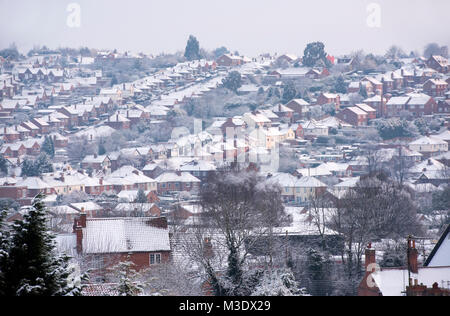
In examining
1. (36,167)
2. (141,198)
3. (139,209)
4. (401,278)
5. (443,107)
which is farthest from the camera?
(443,107)

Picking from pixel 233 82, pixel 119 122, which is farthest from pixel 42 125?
pixel 233 82

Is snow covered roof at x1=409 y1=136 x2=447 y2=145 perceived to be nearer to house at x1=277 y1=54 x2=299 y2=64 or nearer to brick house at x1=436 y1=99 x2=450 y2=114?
brick house at x1=436 y1=99 x2=450 y2=114

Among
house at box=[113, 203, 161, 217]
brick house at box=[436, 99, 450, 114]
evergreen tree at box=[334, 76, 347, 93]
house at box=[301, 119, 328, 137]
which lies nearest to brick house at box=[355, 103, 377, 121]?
house at box=[301, 119, 328, 137]

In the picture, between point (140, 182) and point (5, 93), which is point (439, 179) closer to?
point (140, 182)

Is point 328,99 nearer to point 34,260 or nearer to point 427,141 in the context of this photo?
point 427,141

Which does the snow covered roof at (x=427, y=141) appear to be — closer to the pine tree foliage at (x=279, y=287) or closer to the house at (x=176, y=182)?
the house at (x=176, y=182)

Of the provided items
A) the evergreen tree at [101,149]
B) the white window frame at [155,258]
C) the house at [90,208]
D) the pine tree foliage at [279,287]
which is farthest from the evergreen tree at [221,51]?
the pine tree foliage at [279,287]
